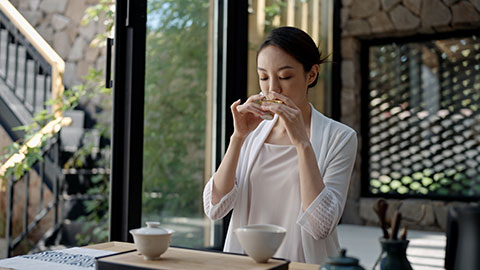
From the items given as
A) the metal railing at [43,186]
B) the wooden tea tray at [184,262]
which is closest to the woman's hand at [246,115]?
the wooden tea tray at [184,262]

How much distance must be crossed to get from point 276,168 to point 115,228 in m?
1.14

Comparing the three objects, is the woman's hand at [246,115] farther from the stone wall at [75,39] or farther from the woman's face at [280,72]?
the stone wall at [75,39]

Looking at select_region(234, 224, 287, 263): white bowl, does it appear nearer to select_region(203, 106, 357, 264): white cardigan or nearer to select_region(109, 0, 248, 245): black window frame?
select_region(203, 106, 357, 264): white cardigan

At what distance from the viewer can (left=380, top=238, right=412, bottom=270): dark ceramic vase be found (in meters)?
0.99

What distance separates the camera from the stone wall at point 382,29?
5.39 meters

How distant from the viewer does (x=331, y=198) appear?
1477 millimetres

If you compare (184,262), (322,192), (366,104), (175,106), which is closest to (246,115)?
(322,192)

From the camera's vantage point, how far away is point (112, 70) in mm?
2561

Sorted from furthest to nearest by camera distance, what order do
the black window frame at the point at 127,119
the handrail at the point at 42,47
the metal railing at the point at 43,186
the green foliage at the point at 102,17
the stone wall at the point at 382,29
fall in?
1. the stone wall at the point at 382,29
2. the metal railing at the point at 43,186
3. the green foliage at the point at 102,17
4. the handrail at the point at 42,47
5. the black window frame at the point at 127,119

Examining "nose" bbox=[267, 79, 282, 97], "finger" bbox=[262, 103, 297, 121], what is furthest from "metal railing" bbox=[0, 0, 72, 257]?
"finger" bbox=[262, 103, 297, 121]

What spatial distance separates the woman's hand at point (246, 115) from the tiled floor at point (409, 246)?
2.26 meters

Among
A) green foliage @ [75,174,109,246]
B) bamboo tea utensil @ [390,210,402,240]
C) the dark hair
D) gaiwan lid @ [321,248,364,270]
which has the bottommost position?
green foliage @ [75,174,109,246]

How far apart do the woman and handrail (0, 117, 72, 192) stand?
2.05 m

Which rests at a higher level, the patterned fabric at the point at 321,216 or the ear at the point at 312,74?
the ear at the point at 312,74
